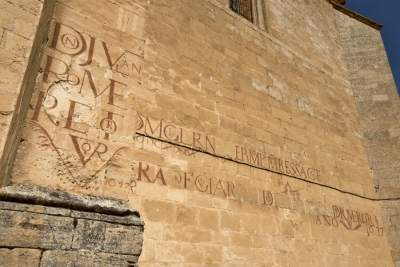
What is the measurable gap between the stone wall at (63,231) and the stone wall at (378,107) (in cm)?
565

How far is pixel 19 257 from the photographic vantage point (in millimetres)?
1585

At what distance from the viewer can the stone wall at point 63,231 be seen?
1.61 m

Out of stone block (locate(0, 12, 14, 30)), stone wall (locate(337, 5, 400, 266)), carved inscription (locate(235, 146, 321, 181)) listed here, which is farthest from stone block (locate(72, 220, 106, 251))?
stone wall (locate(337, 5, 400, 266))

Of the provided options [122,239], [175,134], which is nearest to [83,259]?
[122,239]

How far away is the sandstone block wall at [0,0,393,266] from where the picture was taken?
81.3 inches

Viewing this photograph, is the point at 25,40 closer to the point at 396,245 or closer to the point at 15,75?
the point at 15,75

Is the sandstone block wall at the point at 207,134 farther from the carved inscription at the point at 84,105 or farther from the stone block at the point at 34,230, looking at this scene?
the stone block at the point at 34,230

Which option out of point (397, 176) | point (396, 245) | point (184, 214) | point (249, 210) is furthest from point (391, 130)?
point (184, 214)

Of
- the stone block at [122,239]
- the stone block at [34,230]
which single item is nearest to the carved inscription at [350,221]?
the stone block at [122,239]

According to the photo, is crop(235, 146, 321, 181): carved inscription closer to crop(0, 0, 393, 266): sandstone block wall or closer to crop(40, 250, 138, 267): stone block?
crop(0, 0, 393, 266): sandstone block wall

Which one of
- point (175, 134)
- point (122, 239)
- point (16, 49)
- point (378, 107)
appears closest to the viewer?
point (122, 239)

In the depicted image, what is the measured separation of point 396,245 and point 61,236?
600cm

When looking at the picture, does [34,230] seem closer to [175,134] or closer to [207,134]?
[175,134]

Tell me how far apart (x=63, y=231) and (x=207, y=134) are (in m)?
2.71
